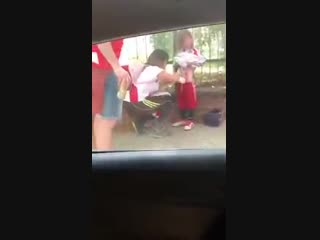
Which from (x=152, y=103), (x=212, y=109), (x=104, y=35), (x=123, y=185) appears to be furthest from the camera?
(x=152, y=103)

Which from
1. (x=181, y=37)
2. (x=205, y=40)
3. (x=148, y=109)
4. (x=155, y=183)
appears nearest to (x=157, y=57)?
(x=181, y=37)

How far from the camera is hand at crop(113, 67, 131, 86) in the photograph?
4.73ft

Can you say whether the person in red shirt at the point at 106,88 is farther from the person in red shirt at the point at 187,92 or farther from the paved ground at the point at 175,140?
the person in red shirt at the point at 187,92

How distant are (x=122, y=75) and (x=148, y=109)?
35 centimetres

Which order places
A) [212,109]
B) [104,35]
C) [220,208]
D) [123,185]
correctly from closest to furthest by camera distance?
[220,208], [123,185], [104,35], [212,109]

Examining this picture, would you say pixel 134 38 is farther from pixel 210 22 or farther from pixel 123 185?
pixel 123 185

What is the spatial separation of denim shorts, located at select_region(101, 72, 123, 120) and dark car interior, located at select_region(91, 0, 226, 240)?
0.15 meters

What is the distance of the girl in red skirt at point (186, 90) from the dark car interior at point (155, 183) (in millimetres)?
116

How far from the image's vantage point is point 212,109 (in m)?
1.42

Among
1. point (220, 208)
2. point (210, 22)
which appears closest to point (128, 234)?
point (220, 208)

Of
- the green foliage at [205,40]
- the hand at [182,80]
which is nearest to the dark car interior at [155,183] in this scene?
the green foliage at [205,40]

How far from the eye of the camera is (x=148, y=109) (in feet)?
5.87

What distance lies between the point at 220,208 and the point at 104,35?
2.13 ft

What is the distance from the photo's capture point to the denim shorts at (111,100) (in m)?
1.39
